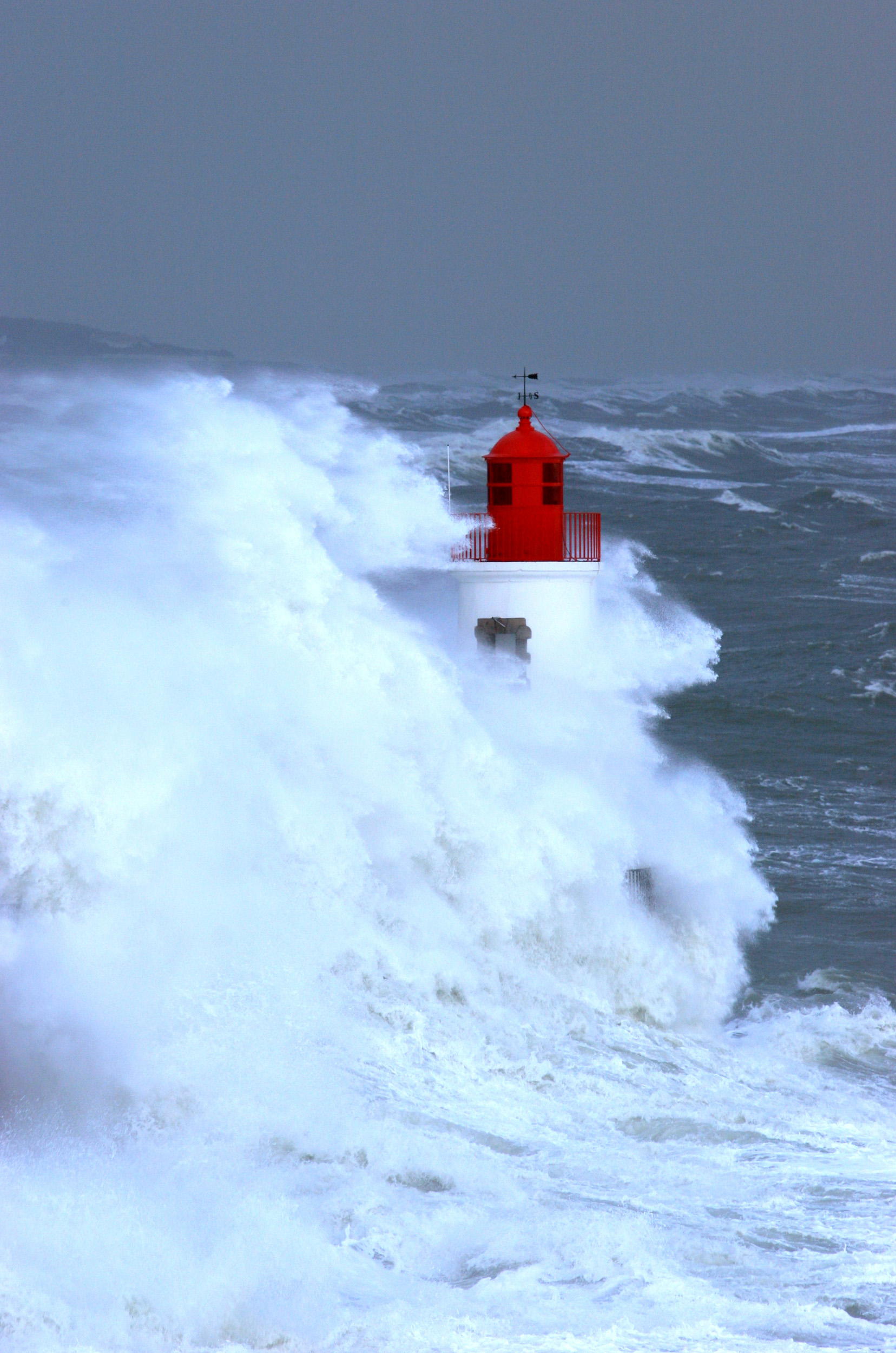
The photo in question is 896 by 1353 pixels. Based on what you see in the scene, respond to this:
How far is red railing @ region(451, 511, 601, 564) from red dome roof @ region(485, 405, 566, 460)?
1.29ft

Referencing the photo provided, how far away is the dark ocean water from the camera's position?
12.1 meters

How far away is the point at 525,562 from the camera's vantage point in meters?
10.3

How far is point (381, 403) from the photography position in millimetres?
30984

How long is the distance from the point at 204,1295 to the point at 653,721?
11662mm

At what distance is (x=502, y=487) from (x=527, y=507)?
0.23 meters

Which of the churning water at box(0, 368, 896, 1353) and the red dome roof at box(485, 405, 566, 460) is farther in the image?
the red dome roof at box(485, 405, 566, 460)

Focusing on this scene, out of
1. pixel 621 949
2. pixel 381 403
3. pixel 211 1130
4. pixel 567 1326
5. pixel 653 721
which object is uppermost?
pixel 381 403

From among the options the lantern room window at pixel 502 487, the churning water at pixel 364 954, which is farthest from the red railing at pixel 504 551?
the churning water at pixel 364 954

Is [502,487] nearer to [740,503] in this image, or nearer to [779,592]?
[779,592]

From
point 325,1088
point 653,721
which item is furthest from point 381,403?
point 325,1088

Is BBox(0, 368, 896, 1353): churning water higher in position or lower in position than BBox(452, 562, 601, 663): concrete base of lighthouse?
lower

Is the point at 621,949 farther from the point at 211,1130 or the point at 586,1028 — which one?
the point at 211,1130

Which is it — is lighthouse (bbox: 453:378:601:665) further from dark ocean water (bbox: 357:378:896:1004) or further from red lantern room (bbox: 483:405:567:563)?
dark ocean water (bbox: 357:378:896:1004)

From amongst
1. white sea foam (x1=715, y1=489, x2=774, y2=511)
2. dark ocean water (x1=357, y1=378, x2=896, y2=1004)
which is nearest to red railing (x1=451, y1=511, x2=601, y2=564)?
dark ocean water (x1=357, y1=378, x2=896, y2=1004)
